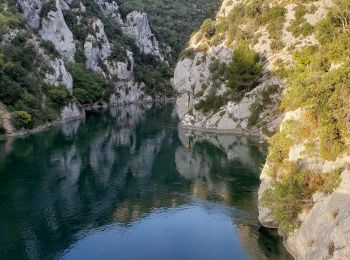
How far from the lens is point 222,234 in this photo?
3306 cm

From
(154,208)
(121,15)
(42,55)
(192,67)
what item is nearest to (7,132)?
(42,55)

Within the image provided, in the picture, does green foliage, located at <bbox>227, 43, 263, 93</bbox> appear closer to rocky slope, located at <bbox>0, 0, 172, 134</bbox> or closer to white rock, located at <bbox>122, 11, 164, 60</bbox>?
rocky slope, located at <bbox>0, 0, 172, 134</bbox>

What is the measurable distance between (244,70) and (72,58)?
6734 centimetres

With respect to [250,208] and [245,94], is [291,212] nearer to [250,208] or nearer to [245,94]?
[250,208]

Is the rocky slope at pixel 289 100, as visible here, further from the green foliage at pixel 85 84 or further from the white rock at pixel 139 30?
the white rock at pixel 139 30

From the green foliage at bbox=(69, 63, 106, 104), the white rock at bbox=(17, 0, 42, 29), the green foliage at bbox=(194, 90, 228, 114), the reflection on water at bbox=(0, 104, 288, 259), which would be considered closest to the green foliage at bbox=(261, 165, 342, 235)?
the reflection on water at bbox=(0, 104, 288, 259)

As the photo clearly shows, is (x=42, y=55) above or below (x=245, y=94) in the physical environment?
above

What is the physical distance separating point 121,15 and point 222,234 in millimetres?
159535

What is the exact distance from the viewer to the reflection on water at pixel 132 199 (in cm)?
3105

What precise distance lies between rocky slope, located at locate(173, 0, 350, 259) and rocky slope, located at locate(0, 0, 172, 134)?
27937 millimetres

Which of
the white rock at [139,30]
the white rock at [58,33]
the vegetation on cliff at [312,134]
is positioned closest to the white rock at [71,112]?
the white rock at [58,33]

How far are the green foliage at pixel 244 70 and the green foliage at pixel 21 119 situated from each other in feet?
116

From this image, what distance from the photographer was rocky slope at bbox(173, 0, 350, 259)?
25797mm

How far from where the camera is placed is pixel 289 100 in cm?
3328
